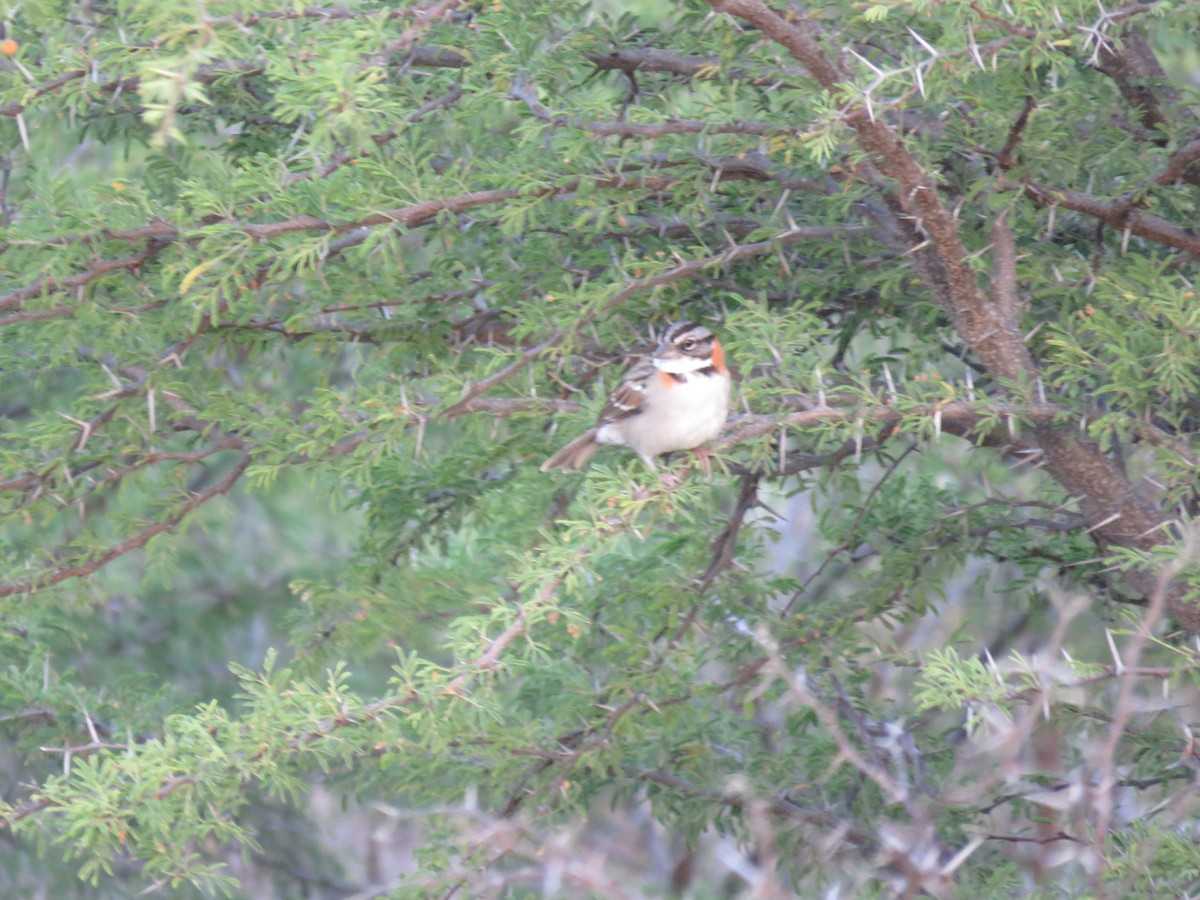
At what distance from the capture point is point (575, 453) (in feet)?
18.8

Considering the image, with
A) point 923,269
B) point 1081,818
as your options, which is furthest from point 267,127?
point 1081,818

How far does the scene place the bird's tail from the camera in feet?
18.3

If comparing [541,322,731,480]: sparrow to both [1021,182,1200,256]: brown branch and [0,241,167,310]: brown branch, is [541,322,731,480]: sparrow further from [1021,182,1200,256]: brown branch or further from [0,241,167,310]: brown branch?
[0,241,167,310]: brown branch

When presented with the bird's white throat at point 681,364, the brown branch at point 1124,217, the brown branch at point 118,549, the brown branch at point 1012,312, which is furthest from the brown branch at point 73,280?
the brown branch at point 1124,217

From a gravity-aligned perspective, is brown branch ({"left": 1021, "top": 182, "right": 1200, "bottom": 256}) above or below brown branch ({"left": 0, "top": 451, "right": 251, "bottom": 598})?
above

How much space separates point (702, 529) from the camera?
593cm

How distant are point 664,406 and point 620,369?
14.1 inches

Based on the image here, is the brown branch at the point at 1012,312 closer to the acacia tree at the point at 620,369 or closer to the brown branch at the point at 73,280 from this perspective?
the acacia tree at the point at 620,369

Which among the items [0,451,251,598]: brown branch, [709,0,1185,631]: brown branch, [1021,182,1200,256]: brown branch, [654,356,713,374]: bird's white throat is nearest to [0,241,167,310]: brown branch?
[0,451,251,598]: brown branch

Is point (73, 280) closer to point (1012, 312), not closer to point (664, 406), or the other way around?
point (664, 406)

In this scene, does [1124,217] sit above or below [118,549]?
above

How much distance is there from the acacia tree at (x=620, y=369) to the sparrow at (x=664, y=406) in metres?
0.12

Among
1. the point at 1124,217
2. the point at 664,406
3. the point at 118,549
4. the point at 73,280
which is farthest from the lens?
the point at 664,406

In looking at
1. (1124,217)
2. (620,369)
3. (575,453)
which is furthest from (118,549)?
(1124,217)
